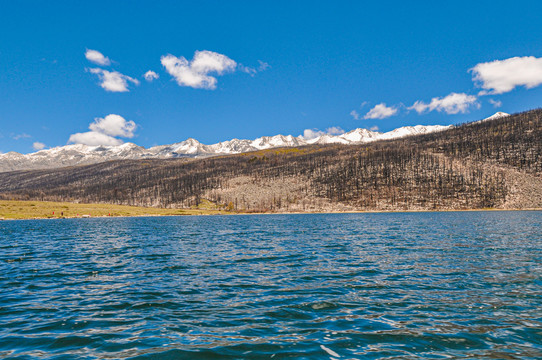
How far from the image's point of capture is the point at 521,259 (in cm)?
2872

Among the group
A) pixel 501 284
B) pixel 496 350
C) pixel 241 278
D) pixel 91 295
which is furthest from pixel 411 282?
pixel 91 295

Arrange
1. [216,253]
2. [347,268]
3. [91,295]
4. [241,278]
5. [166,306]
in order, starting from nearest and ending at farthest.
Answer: [166,306] < [91,295] < [241,278] < [347,268] < [216,253]

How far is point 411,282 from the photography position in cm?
2123

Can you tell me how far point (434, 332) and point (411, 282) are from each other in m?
8.93

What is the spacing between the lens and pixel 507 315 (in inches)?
582

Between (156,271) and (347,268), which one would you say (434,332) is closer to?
(347,268)

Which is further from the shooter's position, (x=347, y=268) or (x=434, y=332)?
(x=347, y=268)

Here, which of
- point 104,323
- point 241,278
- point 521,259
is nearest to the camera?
point 104,323

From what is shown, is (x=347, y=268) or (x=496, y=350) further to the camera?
(x=347, y=268)

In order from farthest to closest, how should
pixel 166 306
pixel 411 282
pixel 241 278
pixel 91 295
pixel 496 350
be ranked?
1. pixel 241 278
2. pixel 411 282
3. pixel 91 295
4. pixel 166 306
5. pixel 496 350

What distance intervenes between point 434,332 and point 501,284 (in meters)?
10.9

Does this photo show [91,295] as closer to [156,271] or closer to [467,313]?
[156,271]

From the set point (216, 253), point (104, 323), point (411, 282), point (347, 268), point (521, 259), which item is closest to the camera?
point (104, 323)

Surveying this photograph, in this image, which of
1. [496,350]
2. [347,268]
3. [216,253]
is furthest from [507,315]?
[216,253]
